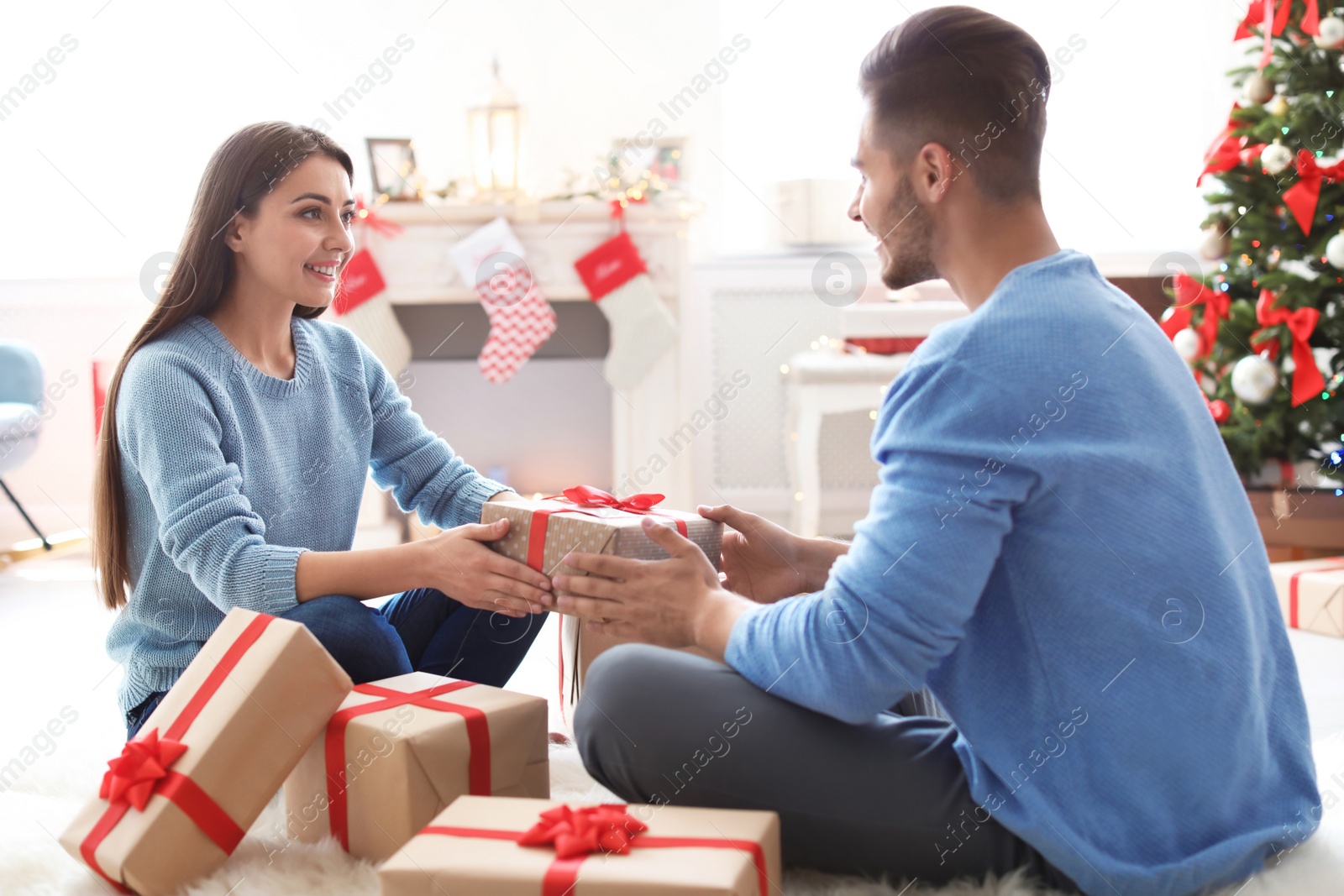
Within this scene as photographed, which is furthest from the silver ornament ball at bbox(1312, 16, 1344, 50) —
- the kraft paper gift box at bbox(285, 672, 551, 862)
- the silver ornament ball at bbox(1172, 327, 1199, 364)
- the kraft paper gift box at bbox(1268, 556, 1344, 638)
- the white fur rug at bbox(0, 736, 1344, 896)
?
the kraft paper gift box at bbox(285, 672, 551, 862)

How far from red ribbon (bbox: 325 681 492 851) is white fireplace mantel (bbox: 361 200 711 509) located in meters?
2.45

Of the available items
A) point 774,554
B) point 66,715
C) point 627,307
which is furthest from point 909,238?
point 627,307

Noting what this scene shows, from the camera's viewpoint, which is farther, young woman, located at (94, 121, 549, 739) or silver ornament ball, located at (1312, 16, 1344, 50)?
silver ornament ball, located at (1312, 16, 1344, 50)

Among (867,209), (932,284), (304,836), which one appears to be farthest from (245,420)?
(932,284)

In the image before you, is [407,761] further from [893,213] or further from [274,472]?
[893,213]

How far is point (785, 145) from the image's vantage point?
416 cm

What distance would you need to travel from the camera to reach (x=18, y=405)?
10.6 ft

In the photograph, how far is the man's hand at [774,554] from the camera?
4.48 ft

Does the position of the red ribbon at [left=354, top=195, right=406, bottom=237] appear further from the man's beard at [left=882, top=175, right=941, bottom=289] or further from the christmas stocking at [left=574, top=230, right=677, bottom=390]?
the man's beard at [left=882, top=175, right=941, bottom=289]

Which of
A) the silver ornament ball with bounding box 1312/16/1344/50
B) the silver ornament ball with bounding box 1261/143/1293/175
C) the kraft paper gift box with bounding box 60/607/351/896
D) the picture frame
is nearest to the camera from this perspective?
the kraft paper gift box with bounding box 60/607/351/896

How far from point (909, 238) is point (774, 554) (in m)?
0.47

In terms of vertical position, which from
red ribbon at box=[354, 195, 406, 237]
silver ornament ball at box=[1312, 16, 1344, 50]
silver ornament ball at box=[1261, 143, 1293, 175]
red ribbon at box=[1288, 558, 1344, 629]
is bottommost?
red ribbon at box=[1288, 558, 1344, 629]

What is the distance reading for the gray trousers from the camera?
3.30 feet

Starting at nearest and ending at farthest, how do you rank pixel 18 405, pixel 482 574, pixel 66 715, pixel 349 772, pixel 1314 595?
pixel 349 772 < pixel 482 574 < pixel 66 715 < pixel 1314 595 < pixel 18 405
